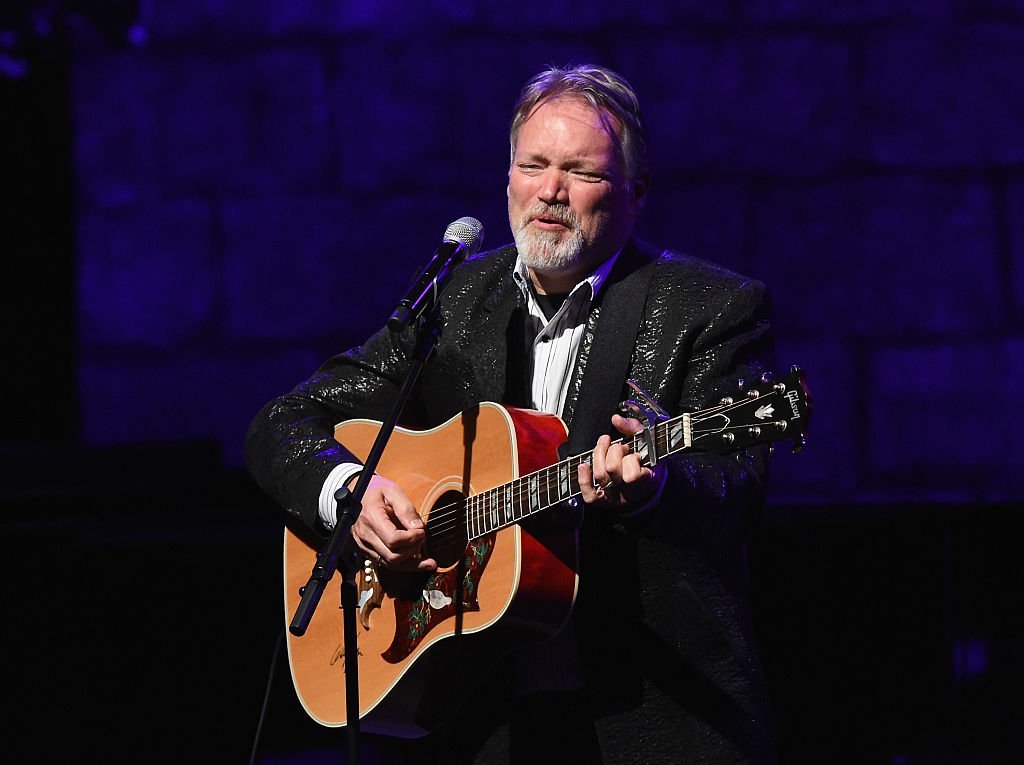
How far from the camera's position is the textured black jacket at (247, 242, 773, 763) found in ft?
8.52

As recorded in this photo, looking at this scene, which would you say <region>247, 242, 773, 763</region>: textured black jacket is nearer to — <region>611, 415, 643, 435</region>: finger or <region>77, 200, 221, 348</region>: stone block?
<region>611, 415, 643, 435</region>: finger

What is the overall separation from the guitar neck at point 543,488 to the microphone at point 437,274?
1.32 feet

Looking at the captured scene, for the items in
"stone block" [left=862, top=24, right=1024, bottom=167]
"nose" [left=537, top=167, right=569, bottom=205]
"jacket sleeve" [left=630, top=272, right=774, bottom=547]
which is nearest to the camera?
"jacket sleeve" [left=630, top=272, right=774, bottom=547]

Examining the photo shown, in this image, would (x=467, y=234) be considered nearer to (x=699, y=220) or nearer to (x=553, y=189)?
(x=553, y=189)

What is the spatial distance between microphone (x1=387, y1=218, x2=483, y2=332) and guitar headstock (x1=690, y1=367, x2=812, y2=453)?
2.03 ft

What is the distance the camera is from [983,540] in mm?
3879

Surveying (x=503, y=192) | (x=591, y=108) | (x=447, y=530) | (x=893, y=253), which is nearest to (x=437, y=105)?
(x=503, y=192)

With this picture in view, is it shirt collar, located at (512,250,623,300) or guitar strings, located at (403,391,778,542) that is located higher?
shirt collar, located at (512,250,623,300)

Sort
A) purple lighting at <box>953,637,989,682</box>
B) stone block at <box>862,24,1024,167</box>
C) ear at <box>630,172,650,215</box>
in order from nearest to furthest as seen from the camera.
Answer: ear at <box>630,172,650,215</box>
purple lighting at <box>953,637,989,682</box>
stone block at <box>862,24,1024,167</box>

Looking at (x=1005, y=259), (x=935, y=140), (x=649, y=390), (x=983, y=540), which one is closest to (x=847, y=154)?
(x=935, y=140)

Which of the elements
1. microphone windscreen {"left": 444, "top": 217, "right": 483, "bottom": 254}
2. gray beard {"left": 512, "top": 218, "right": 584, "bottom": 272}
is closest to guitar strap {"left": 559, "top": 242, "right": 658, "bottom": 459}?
gray beard {"left": 512, "top": 218, "right": 584, "bottom": 272}

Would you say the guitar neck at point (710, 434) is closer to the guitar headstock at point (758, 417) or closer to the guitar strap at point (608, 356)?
the guitar headstock at point (758, 417)

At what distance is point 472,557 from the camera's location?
2.71m

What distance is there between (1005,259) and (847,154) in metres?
0.71
